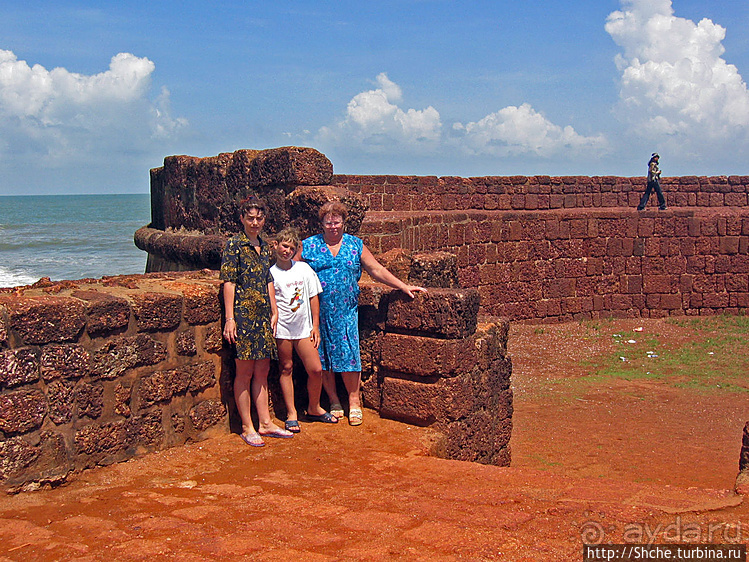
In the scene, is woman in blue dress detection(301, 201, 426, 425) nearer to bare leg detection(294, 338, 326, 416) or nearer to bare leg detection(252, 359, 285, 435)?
bare leg detection(294, 338, 326, 416)

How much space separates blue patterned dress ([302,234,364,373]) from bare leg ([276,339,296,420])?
0.32 metres

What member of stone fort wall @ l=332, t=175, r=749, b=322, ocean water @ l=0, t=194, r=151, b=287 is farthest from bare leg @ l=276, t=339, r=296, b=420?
ocean water @ l=0, t=194, r=151, b=287

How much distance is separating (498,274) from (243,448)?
33.3 feet

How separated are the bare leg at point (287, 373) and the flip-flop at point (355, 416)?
1.39ft

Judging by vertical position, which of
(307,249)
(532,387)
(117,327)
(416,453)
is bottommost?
(532,387)

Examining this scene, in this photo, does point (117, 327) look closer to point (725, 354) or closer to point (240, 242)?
point (240, 242)

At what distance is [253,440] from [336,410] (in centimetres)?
83

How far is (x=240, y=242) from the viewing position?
4.55 metres

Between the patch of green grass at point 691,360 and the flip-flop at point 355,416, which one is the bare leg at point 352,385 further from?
the patch of green grass at point 691,360

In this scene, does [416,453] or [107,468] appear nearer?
[107,468]

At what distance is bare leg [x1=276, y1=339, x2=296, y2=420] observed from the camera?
4770 mm

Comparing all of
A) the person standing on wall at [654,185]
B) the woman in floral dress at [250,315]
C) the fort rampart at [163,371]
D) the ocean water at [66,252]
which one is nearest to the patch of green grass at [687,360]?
the person standing on wall at [654,185]

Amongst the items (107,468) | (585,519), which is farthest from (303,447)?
(585,519)

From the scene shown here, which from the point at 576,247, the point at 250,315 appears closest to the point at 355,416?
Result: the point at 250,315
